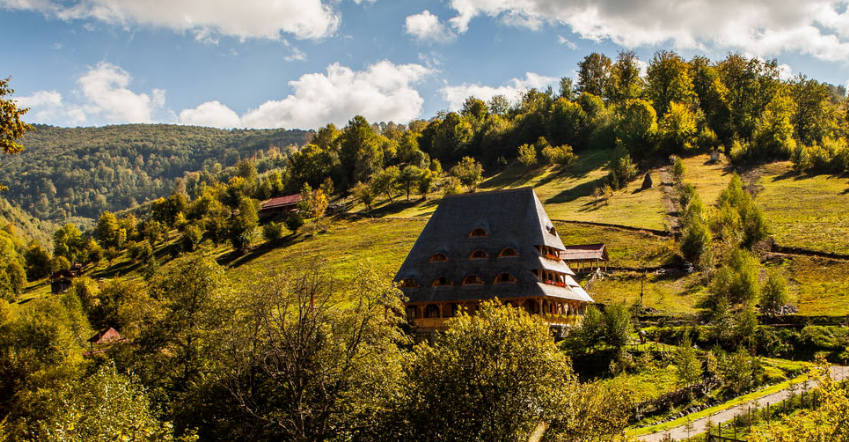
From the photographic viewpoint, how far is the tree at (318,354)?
88.3ft

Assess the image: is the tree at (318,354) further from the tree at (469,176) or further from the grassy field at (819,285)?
the tree at (469,176)

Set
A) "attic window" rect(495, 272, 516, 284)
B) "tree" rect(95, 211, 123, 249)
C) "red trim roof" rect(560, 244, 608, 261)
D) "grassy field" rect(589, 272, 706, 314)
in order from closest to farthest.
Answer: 1. "attic window" rect(495, 272, 516, 284)
2. "grassy field" rect(589, 272, 706, 314)
3. "red trim roof" rect(560, 244, 608, 261)
4. "tree" rect(95, 211, 123, 249)

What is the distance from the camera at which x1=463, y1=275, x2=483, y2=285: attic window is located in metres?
48.0

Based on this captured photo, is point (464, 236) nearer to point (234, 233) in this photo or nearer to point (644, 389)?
point (644, 389)

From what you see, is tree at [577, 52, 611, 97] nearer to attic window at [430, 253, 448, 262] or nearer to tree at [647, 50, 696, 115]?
tree at [647, 50, 696, 115]

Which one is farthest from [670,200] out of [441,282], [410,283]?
Answer: [410,283]

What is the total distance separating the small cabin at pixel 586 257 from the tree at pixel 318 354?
42.9m

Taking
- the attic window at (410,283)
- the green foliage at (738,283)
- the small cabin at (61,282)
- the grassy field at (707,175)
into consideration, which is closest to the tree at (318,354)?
the attic window at (410,283)

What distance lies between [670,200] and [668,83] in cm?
4477

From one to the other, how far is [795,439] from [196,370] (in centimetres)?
2868

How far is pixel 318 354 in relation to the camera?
27656 millimetres

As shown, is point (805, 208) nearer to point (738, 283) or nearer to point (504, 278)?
point (738, 283)

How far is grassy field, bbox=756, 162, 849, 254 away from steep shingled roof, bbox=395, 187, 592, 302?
31513 millimetres

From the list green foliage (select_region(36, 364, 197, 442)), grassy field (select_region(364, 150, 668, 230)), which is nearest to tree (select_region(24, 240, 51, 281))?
grassy field (select_region(364, 150, 668, 230))
